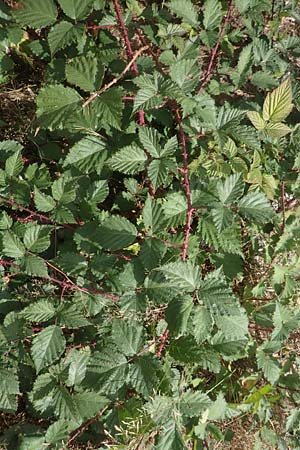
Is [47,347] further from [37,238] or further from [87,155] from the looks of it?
[87,155]

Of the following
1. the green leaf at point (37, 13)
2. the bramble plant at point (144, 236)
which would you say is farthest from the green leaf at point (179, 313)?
the green leaf at point (37, 13)

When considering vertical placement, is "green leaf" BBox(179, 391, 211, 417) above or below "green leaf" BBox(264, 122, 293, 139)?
below

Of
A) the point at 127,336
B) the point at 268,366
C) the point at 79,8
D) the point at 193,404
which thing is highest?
the point at 79,8

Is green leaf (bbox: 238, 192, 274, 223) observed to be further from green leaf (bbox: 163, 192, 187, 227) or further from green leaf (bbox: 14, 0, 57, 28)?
green leaf (bbox: 14, 0, 57, 28)

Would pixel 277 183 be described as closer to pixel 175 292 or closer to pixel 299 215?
pixel 299 215

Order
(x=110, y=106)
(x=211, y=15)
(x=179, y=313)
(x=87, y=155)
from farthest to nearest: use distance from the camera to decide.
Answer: (x=211, y=15) < (x=87, y=155) < (x=110, y=106) < (x=179, y=313)

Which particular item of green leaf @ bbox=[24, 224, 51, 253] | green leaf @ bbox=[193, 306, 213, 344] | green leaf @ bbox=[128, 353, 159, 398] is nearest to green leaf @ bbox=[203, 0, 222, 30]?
green leaf @ bbox=[24, 224, 51, 253]

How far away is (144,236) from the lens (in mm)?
1604

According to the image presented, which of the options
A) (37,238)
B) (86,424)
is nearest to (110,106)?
(37,238)

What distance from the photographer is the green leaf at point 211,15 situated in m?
1.84

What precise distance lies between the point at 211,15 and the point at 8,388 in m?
1.50

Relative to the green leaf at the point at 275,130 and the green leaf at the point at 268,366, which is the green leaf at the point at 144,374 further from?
the green leaf at the point at 275,130

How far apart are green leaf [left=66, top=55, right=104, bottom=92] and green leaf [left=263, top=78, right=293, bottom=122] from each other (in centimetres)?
63

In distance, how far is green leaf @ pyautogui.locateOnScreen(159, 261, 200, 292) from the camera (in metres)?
1.45
